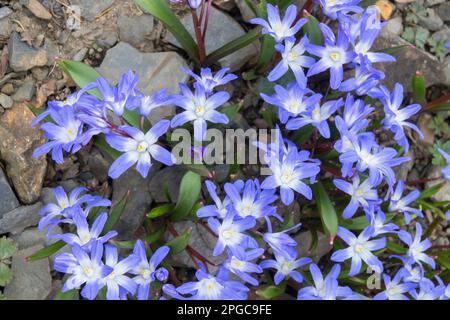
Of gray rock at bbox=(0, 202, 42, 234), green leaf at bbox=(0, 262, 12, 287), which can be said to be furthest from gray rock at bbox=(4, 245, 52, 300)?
gray rock at bbox=(0, 202, 42, 234)

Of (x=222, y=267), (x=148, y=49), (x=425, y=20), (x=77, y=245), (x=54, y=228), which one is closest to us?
(x=77, y=245)

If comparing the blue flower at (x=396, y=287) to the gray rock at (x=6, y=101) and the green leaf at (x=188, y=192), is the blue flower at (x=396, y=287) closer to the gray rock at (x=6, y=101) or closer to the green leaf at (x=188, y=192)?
the green leaf at (x=188, y=192)

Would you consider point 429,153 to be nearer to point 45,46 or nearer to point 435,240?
point 435,240

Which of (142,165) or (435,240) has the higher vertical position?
(142,165)

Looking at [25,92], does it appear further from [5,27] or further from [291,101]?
[291,101]

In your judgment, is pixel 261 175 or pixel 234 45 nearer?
pixel 234 45

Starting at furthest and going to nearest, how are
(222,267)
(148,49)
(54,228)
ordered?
(148,49)
(54,228)
(222,267)

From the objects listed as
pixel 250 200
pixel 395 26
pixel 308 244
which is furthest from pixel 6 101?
pixel 395 26

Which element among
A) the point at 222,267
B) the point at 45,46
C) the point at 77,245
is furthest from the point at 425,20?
the point at 77,245
